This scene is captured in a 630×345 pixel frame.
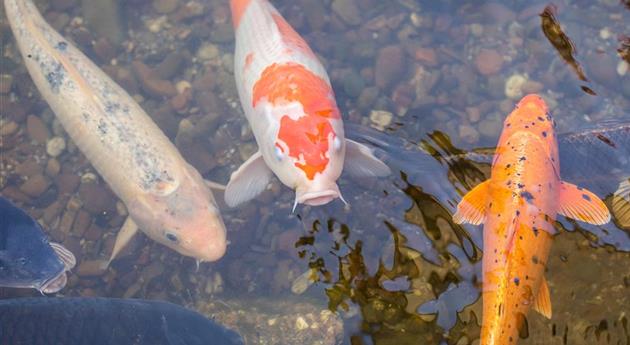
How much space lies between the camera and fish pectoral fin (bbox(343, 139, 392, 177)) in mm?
4429

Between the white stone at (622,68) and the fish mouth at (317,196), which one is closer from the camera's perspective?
the fish mouth at (317,196)

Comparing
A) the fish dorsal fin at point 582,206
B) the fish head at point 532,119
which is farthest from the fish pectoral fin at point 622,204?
the fish head at point 532,119

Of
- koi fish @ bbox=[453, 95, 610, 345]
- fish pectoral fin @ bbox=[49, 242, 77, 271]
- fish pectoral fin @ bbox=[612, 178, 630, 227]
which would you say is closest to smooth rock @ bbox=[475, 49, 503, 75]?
koi fish @ bbox=[453, 95, 610, 345]

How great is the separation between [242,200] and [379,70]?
180 centimetres

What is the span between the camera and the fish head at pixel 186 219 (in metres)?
4.54

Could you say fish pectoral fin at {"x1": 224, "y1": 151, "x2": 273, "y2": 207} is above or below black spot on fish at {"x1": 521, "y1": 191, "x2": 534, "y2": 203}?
below

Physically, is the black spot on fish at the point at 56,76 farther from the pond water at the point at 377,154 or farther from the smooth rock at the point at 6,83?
the smooth rock at the point at 6,83

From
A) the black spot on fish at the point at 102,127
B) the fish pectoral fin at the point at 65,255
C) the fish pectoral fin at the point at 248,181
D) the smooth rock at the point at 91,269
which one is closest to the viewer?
the fish pectoral fin at the point at 248,181

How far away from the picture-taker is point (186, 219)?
4.55m

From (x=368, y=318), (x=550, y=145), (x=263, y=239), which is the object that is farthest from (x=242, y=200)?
(x=550, y=145)

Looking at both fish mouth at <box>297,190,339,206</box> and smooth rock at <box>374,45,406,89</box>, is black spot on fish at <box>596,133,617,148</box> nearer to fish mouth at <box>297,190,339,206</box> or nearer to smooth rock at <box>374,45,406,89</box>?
smooth rock at <box>374,45,406,89</box>

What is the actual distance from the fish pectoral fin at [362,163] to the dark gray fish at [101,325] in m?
1.51

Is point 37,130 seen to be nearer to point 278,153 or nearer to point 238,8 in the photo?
point 238,8

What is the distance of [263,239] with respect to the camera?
5.00 metres
